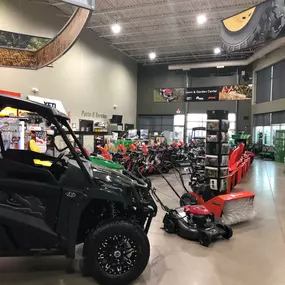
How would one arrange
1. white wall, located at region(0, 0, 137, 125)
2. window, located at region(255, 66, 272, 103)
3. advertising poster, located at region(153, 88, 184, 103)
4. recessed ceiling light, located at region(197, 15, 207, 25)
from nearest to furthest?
white wall, located at region(0, 0, 137, 125)
recessed ceiling light, located at region(197, 15, 207, 25)
window, located at region(255, 66, 272, 103)
advertising poster, located at region(153, 88, 184, 103)

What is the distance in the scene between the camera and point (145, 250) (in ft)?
8.84

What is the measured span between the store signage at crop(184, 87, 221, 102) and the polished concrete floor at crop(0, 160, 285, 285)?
17.4 meters

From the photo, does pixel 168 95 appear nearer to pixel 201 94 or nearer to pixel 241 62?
pixel 201 94


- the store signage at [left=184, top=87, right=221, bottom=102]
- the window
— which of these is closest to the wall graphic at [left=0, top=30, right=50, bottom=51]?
the store signage at [left=184, top=87, right=221, bottom=102]

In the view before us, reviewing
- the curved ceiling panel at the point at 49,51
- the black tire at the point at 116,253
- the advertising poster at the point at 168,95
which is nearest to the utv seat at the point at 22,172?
the black tire at the point at 116,253

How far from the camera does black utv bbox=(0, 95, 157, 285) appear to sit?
2457 mm

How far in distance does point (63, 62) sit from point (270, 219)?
13.0m

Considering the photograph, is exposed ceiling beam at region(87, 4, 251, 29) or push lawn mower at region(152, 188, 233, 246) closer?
push lawn mower at region(152, 188, 233, 246)

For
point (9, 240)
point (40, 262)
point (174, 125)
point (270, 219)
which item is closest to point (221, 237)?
point (270, 219)

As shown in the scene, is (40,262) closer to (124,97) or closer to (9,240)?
(9,240)

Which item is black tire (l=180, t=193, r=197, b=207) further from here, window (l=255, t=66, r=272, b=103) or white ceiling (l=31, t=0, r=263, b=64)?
window (l=255, t=66, r=272, b=103)

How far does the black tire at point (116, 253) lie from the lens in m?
2.61

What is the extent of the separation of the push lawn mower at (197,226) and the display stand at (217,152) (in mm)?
1791

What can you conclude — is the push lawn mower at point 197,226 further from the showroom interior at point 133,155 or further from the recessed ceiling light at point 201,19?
the recessed ceiling light at point 201,19
